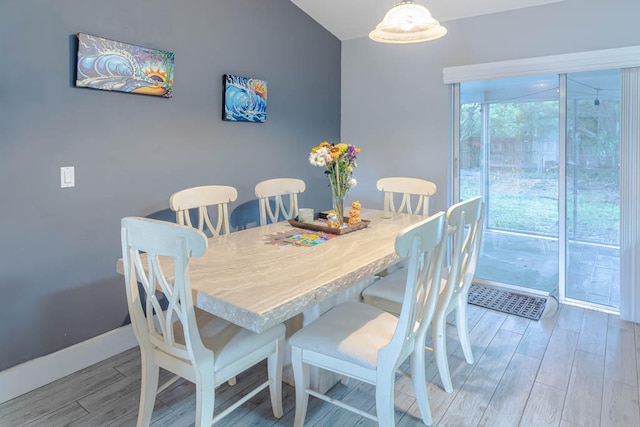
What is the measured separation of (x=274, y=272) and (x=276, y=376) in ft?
1.67

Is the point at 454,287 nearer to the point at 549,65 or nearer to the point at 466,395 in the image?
the point at 466,395

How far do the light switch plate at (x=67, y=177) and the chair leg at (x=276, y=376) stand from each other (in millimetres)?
1448

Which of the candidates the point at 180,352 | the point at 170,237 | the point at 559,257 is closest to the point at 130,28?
the point at 170,237

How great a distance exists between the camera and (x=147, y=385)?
5.56 ft

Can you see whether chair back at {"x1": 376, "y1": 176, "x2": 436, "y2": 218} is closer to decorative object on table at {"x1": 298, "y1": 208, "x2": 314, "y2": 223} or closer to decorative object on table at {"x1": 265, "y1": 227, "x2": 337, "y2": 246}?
decorative object on table at {"x1": 298, "y1": 208, "x2": 314, "y2": 223}

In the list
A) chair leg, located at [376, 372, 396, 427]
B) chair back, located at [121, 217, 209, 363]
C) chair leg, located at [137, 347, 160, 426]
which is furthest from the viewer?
chair leg, located at [137, 347, 160, 426]

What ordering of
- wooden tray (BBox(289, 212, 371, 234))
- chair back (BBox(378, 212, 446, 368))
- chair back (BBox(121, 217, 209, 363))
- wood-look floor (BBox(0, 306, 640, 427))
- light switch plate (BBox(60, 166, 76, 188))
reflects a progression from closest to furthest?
chair back (BBox(121, 217, 209, 363)) < chair back (BBox(378, 212, 446, 368)) < wood-look floor (BBox(0, 306, 640, 427)) < light switch plate (BBox(60, 166, 76, 188)) < wooden tray (BBox(289, 212, 371, 234))

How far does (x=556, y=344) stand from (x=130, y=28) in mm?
3234

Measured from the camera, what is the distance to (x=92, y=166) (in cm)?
235

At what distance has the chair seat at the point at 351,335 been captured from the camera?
161 centimetres

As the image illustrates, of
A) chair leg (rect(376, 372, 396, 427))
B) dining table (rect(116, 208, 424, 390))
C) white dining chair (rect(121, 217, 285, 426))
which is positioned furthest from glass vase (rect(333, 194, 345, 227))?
chair leg (rect(376, 372, 396, 427))

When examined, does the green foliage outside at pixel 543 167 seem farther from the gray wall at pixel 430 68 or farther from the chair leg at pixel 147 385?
the chair leg at pixel 147 385

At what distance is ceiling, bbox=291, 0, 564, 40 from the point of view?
10.7 ft

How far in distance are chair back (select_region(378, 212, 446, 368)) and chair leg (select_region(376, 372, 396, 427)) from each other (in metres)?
0.06
